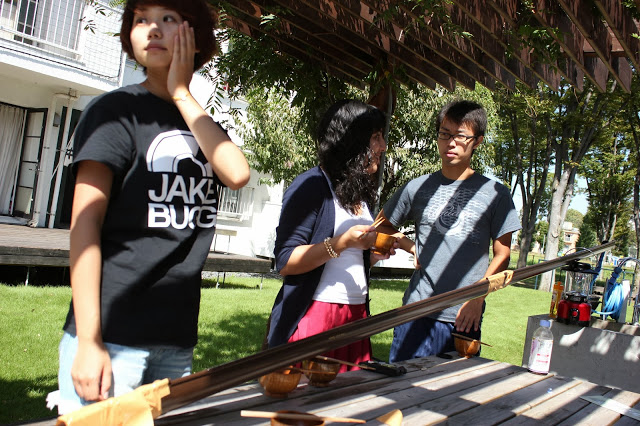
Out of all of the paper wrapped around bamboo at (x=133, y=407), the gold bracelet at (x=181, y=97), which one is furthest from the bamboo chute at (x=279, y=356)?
the gold bracelet at (x=181, y=97)

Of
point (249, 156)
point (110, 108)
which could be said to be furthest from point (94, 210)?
point (249, 156)

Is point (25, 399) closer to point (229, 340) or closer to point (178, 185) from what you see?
point (229, 340)

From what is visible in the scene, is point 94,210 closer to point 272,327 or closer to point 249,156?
point 272,327

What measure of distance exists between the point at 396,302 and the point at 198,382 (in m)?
9.59

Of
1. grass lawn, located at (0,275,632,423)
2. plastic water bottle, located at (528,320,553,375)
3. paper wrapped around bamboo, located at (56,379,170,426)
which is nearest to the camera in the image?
paper wrapped around bamboo, located at (56,379,170,426)

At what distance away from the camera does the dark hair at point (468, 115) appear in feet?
9.37

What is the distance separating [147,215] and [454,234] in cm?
187

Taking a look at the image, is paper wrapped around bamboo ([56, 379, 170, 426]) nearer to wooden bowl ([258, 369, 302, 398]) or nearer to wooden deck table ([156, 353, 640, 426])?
wooden deck table ([156, 353, 640, 426])

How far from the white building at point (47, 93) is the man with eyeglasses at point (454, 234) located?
9890mm

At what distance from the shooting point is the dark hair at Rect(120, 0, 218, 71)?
1.36 metres

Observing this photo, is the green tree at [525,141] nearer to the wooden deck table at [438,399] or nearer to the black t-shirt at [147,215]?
the wooden deck table at [438,399]

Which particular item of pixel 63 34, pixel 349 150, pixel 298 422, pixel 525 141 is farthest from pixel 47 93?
pixel 525 141

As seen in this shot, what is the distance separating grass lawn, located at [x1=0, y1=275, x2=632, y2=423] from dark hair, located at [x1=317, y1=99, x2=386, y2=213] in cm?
171

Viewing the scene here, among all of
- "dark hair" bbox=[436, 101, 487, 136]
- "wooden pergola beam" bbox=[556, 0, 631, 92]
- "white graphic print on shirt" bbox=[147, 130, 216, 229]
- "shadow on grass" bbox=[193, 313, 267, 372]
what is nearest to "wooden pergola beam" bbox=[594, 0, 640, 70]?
"wooden pergola beam" bbox=[556, 0, 631, 92]
